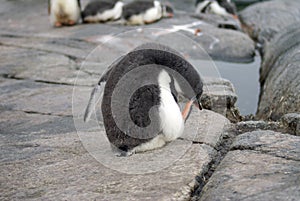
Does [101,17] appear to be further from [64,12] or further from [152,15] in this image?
[152,15]

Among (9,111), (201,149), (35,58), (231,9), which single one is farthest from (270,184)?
(231,9)

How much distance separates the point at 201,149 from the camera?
2.50m

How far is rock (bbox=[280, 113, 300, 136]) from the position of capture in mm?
2738

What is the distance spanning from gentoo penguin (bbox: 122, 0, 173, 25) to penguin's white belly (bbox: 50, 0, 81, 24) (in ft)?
2.22

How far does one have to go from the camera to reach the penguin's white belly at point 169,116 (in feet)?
7.79

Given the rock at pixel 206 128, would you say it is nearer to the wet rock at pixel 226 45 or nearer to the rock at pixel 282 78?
the rock at pixel 282 78

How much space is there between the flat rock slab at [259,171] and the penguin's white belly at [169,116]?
28cm

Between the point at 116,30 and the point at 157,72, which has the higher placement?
the point at 157,72

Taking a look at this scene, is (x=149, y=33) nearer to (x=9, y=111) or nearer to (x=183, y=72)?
(x=9, y=111)

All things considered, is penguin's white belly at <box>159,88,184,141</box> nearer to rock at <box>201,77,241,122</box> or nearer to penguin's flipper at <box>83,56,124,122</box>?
penguin's flipper at <box>83,56,124,122</box>

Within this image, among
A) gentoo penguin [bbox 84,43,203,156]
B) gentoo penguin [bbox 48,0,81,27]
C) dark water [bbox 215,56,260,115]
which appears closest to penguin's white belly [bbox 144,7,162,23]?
gentoo penguin [bbox 48,0,81,27]

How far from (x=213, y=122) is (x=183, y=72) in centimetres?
55

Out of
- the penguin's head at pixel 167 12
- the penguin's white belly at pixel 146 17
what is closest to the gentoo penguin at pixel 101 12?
the penguin's white belly at pixel 146 17

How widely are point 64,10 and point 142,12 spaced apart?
105 centimetres
